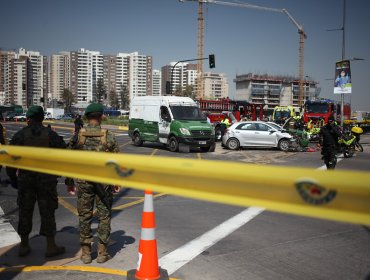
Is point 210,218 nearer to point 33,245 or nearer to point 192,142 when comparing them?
point 33,245

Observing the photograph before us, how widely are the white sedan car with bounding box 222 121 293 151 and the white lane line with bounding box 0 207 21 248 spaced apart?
13468 millimetres

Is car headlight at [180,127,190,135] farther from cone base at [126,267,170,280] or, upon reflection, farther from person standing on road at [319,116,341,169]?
cone base at [126,267,170,280]

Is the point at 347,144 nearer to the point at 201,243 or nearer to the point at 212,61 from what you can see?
the point at 201,243

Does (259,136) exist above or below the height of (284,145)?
above

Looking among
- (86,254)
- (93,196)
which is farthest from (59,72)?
(86,254)

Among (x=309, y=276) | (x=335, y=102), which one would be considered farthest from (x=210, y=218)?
(x=335, y=102)

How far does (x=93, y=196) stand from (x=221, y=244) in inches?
72.1

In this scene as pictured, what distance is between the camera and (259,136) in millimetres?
18000

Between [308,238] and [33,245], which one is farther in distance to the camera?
[308,238]

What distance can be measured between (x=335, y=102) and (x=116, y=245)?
2814 cm

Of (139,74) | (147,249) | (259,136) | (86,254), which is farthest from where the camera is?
(139,74)

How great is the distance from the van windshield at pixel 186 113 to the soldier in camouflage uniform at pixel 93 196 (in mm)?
12235

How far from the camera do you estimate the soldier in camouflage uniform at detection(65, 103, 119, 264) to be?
4.20 meters

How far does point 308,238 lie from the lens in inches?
206
